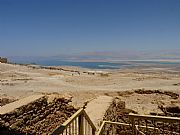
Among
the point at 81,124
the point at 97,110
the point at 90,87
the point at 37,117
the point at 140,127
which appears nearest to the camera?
the point at 81,124

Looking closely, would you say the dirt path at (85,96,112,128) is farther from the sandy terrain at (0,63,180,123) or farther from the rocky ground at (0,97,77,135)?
the rocky ground at (0,97,77,135)

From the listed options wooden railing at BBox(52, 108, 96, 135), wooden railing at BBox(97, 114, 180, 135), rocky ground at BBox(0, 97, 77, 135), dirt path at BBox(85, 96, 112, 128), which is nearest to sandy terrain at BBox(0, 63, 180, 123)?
dirt path at BBox(85, 96, 112, 128)

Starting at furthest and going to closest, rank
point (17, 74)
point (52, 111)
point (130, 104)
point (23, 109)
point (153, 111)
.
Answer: point (17, 74)
point (130, 104)
point (153, 111)
point (52, 111)
point (23, 109)

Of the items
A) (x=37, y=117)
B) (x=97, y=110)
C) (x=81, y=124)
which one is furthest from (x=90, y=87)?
(x=81, y=124)

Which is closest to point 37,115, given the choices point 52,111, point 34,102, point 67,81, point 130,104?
point 34,102

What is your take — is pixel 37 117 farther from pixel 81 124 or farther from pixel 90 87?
pixel 90 87

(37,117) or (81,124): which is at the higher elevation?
(81,124)

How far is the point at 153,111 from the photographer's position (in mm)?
13062

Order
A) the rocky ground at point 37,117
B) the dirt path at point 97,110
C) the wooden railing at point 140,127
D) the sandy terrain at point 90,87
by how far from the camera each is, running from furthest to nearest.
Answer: the sandy terrain at point 90,87 → the rocky ground at point 37,117 → the dirt path at point 97,110 → the wooden railing at point 140,127

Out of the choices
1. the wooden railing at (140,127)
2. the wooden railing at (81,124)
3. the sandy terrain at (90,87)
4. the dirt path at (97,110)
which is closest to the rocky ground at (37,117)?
the sandy terrain at (90,87)

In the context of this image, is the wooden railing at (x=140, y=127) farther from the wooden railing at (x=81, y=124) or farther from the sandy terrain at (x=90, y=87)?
the sandy terrain at (x=90, y=87)

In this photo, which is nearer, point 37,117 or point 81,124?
point 81,124

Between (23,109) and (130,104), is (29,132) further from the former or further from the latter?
(130,104)

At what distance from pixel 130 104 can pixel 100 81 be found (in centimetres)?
Result: 1384
